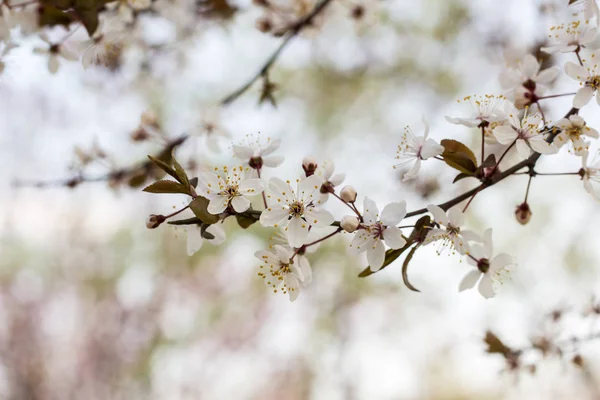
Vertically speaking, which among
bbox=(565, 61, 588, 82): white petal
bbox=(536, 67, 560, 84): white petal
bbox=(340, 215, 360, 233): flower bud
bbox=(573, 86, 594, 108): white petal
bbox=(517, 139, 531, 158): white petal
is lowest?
bbox=(340, 215, 360, 233): flower bud

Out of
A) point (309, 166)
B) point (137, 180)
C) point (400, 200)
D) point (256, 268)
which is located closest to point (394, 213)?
point (400, 200)

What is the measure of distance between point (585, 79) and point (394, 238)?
11.2 inches

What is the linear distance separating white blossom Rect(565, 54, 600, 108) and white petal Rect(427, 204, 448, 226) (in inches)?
7.9

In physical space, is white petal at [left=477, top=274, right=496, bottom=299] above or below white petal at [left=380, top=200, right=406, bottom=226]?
below

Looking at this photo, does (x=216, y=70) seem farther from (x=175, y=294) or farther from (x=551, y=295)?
(x=551, y=295)

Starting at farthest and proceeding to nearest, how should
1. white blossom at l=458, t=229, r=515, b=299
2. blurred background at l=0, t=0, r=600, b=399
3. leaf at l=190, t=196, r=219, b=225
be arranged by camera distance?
blurred background at l=0, t=0, r=600, b=399 < white blossom at l=458, t=229, r=515, b=299 < leaf at l=190, t=196, r=219, b=225

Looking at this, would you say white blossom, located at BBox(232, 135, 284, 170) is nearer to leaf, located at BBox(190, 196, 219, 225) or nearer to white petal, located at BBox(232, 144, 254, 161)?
white petal, located at BBox(232, 144, 254, 161)

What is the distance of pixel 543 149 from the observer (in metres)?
0.51

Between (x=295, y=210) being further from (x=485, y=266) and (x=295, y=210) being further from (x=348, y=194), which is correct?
(x=485, y=266)

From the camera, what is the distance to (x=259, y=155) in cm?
62

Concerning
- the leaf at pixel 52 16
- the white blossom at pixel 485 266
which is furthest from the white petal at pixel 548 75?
the leaf at pixel 52 16

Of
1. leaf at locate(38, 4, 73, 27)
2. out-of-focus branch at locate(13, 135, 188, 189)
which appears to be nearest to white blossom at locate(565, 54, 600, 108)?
out-of-focus branch at locate(13, 135, 188, 189)

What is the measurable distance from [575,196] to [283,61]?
1974 mm

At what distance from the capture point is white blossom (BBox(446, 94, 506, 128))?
54cm
